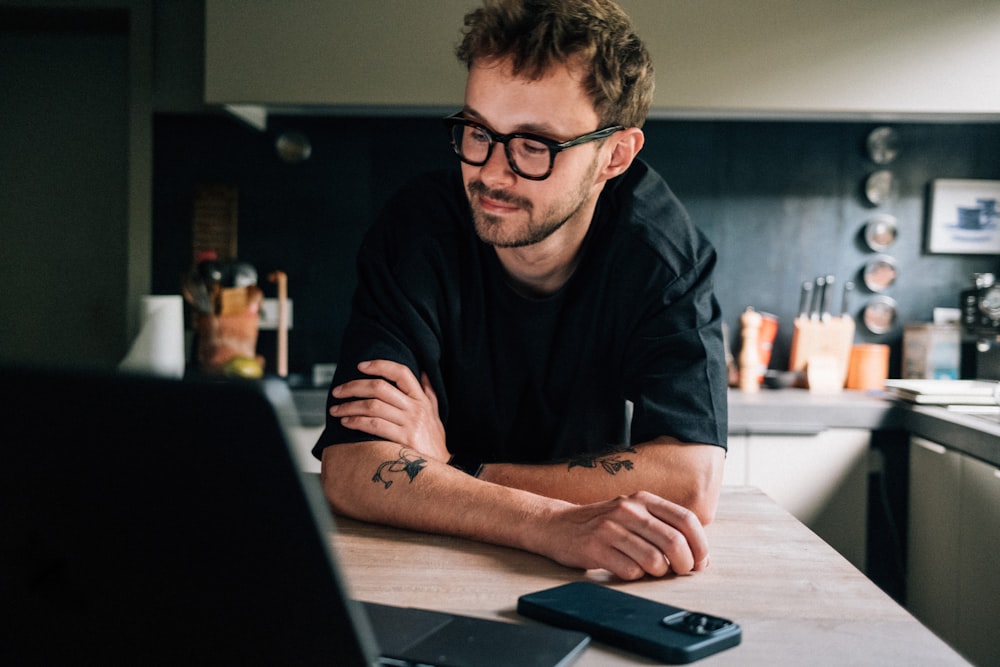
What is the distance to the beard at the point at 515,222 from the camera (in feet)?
4.08

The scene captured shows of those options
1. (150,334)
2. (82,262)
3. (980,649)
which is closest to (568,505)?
(980,649)

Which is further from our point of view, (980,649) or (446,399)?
(980,649)

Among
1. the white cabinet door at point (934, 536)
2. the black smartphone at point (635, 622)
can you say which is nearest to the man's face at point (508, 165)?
the black smartphone at point (635, 622)

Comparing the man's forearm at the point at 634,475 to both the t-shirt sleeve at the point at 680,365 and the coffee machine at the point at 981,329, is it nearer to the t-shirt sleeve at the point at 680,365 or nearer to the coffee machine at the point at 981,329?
the t-shirt sleeve at the point at 680,365

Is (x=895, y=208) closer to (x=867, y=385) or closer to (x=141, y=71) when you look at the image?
(x=867, y=385)

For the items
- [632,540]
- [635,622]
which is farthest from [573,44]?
[635,622]

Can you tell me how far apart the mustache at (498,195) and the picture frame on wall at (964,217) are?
90.0 inches

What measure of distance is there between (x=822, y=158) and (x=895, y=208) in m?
0.31

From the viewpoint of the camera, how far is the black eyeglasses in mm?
1208

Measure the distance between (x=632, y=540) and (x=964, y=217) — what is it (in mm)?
2678

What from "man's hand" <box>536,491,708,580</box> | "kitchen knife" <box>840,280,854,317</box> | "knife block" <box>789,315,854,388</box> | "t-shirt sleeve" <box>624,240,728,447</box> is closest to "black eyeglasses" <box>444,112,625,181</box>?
"t-shirt sleeve" <box>624,240,728,447</box>

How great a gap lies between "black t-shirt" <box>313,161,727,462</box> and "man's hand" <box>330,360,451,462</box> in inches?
2.0

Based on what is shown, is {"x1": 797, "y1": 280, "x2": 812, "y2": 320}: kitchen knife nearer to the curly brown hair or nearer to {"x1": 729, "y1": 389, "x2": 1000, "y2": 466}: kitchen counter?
{"x1": 729, "y1": 389, "x2": 1000, "y2": 466}: kitchen counter

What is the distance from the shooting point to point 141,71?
2914 millimetres
